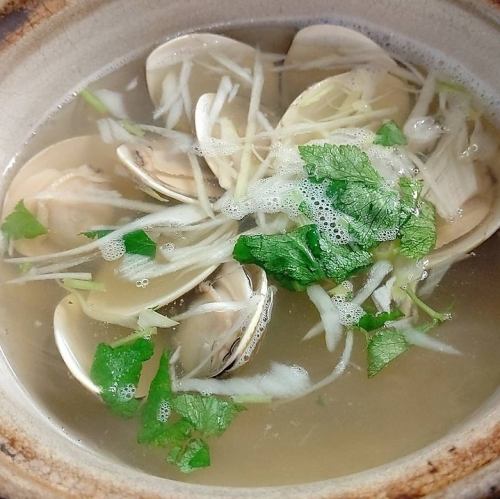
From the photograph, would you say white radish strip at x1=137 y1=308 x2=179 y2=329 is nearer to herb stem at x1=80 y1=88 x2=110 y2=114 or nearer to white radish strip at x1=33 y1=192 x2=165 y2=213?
white radish strip at x1=33 y1=192 x2=165 y2=213

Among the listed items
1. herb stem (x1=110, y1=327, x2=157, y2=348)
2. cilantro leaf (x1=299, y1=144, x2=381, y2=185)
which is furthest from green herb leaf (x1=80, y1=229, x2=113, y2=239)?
cilantro leaf (x1=299, y1=144, x2=381, y2=185)

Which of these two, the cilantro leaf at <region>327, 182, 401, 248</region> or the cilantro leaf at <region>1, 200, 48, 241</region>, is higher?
the cilantro leaf at <region>1, 200, 48, 241</region>

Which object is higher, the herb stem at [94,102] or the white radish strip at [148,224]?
the herb stem at [94,102]

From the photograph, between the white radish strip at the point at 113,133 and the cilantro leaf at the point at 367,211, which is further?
the white radish strip at the point at 113,133

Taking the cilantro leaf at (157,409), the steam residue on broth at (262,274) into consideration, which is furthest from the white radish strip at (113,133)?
the cilantro leaf at (157,409)

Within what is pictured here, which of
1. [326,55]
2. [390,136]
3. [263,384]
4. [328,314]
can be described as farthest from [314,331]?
[326,55]

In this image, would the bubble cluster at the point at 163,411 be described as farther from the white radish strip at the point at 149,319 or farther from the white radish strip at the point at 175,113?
the white radish strip at the point at 175,113

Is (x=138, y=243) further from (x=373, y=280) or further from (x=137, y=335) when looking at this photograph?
(x=373, y=280)
